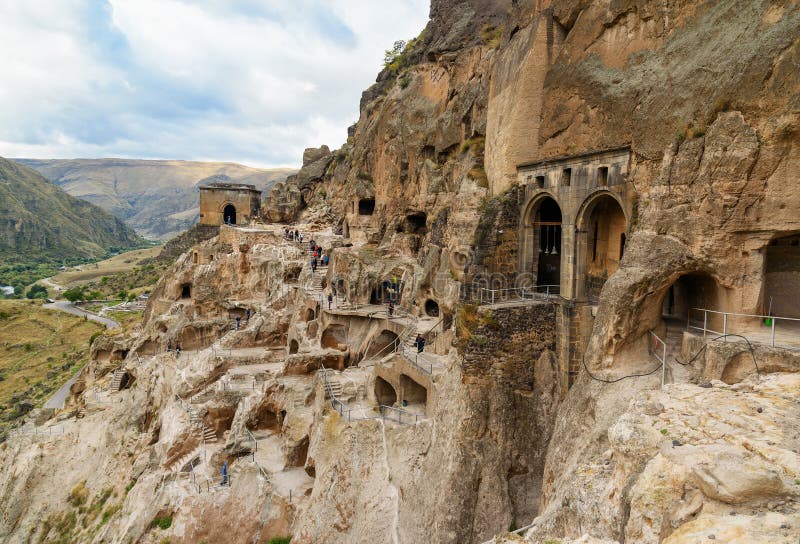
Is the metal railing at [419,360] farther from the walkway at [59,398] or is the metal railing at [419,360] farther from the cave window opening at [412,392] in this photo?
the walkway at [59,398]

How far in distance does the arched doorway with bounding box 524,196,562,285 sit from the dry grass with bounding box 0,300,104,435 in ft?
155

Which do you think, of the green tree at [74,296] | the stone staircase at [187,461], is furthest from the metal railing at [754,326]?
the green tree at [74,296]

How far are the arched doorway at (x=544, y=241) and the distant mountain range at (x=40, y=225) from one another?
538 ft

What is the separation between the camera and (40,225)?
164 m

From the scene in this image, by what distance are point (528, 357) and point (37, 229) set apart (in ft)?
619

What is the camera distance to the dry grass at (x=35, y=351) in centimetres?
5309

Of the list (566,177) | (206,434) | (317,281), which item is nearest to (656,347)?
(566,177)

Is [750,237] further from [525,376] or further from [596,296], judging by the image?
[525,376]

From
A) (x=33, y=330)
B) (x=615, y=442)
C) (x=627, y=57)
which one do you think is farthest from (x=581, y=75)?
(x=33, y=330)

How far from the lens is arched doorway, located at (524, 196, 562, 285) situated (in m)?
19.4

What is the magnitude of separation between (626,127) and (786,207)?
5228mm

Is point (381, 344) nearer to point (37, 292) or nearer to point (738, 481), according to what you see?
point (738, 481)

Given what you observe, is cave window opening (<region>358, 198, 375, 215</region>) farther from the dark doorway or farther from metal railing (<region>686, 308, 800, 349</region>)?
metal railing (<region>686, 308, 800, 349</region>)

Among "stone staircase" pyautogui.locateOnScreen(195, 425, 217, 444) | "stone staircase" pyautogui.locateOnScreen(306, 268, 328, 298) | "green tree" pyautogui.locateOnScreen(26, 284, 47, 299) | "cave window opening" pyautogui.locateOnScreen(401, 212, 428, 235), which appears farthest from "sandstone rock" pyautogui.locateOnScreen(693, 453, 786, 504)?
"green tree" pyautogui.locateOnScreen(26, 284, 47, 299)
